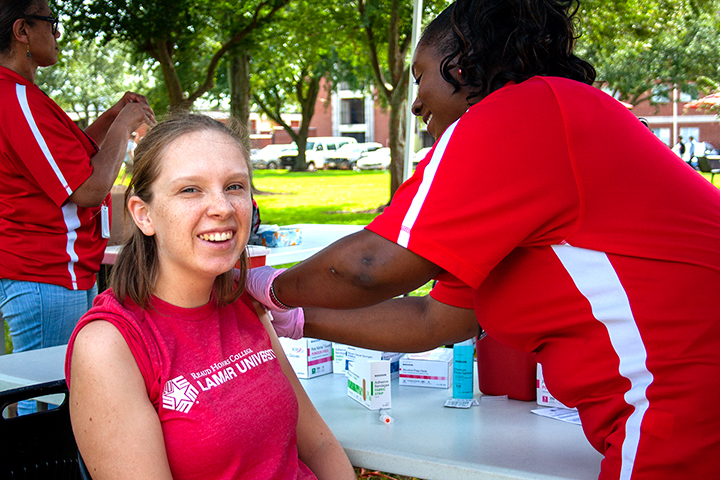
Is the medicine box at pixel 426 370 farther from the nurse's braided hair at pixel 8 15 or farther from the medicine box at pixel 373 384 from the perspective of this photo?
the nurse's braided hair at pixel 8 15

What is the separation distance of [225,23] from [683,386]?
10.3 metres

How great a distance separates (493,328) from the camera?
1290mm

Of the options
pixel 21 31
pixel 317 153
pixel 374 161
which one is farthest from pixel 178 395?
pixel 317 153

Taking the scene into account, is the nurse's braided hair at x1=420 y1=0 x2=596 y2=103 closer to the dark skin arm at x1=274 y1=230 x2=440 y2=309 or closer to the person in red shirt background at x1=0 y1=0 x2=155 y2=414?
the dark skin arm at x1=274 y1=230 x2=440 y2=309

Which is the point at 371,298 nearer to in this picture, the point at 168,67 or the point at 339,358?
the point at 339,358

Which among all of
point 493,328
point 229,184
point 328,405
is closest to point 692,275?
point 493,328

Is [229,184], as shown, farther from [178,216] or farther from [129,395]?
[129,395]

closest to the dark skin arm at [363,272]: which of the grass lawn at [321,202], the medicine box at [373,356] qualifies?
the medicine box at [373,356]

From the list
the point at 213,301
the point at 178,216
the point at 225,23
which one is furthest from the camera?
the point at 225,23

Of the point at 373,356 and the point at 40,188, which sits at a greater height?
the point at 40,188

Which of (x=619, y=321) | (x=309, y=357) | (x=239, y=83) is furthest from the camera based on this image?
(x=239, y=83)

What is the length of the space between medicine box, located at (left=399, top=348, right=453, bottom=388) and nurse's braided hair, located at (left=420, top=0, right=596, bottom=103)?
38.2 inches

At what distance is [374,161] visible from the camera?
118 ft

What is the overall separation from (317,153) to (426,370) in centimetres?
3543
